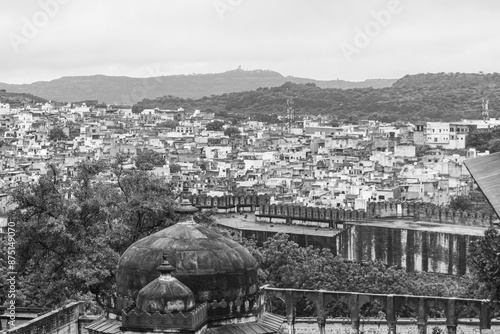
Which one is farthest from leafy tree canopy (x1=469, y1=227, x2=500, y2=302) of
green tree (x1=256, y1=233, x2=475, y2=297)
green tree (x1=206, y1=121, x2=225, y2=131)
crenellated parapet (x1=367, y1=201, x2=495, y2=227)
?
green tree (x1=206, y1=121, x2=225, y2=131)

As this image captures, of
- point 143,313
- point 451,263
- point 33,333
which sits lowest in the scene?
point 451,263

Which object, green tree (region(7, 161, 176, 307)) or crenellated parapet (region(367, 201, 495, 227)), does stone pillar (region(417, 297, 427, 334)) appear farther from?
crenellated parapet (region(367, 201, 495, 227))

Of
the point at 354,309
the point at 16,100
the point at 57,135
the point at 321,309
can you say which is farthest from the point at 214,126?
the point at 321,309

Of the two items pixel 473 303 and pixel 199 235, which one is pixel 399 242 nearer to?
pixel 473 303

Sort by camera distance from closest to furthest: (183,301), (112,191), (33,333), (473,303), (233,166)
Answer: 1. (183,301)
2. (33,333)
3. (473,303)
4. (112,191)
5. (233,166)

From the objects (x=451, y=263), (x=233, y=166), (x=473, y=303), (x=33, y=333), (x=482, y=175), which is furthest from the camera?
(x=233, y=166)

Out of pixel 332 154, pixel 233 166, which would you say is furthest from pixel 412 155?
pixel 233 166

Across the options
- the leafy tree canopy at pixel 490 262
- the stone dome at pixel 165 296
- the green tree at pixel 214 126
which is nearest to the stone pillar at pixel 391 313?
the leafy tree canopy at pixel 490 262
